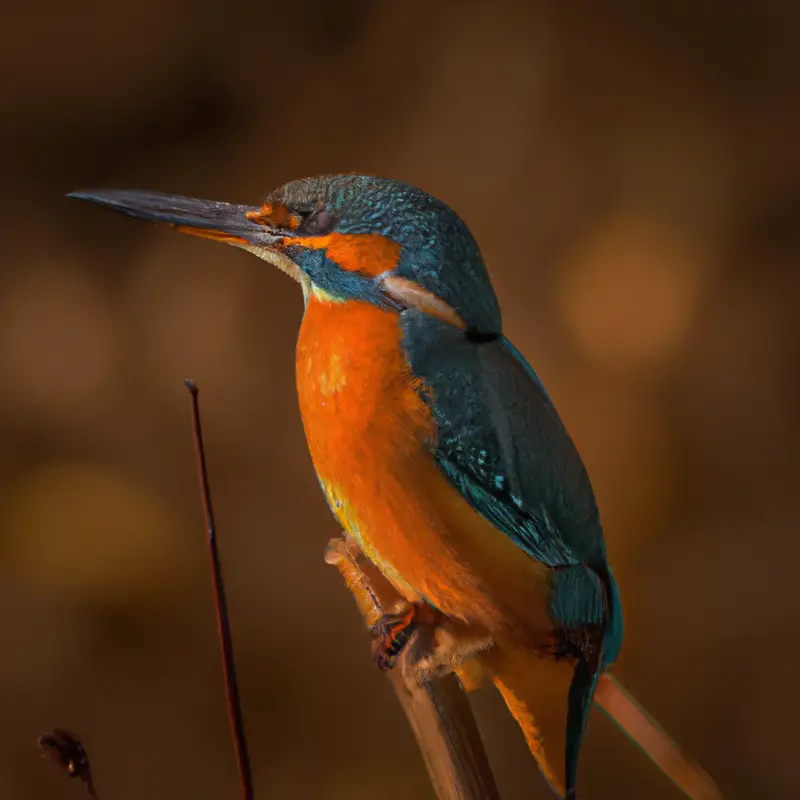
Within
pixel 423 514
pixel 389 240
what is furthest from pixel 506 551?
pixel 389 240

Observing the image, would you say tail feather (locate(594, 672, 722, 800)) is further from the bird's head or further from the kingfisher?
the bird's head

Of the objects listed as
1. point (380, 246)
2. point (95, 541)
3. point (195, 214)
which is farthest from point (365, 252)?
point (95, 541)

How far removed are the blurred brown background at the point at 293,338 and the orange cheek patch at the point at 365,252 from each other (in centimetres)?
33

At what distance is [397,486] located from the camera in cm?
63

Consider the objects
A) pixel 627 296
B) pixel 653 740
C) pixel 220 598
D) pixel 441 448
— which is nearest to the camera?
pixel 220 598

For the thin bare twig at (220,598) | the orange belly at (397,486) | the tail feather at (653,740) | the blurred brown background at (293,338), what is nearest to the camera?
the thin bare twig at (220,598)

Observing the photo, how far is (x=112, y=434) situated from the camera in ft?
3.40

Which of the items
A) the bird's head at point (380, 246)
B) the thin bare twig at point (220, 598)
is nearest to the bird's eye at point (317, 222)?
the bird's head at point (380, 246)

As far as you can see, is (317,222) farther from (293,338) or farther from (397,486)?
(293,338)

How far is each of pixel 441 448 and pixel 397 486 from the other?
0.13ft

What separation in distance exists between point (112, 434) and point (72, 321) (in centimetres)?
13

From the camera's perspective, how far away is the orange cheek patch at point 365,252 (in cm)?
66

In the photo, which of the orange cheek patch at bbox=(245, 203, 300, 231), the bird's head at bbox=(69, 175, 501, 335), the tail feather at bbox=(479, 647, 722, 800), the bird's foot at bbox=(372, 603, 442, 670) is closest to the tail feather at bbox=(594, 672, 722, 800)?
the tail feather at bbox=(479, 647, 722, 800)

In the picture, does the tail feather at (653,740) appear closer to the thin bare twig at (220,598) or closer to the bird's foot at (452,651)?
the bird's foot at (452,651)
